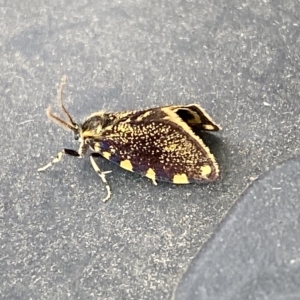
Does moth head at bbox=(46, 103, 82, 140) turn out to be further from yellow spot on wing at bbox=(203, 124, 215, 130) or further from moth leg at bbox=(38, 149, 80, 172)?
yellow spot on wing at bbox=(203, 124, 215, 130)

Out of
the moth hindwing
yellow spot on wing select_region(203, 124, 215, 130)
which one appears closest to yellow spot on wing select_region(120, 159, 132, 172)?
the moth hindwing

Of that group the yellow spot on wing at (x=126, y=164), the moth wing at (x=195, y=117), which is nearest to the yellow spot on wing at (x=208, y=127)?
the moth wing at (x=195, y=117)

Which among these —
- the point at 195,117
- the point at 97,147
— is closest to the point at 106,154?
the point at 97,147

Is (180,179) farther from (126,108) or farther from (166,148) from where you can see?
(126,108)

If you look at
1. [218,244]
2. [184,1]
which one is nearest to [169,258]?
[218,244]

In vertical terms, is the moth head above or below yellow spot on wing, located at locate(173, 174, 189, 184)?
above

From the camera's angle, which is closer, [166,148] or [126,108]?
[166,148]

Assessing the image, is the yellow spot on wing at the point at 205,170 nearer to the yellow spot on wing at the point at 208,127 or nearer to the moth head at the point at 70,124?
the yellow spot on wing at the point at 208,127

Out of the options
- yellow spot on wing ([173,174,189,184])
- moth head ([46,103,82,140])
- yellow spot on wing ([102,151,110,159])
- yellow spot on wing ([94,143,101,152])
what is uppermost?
moth head ([46,103,82,140])
